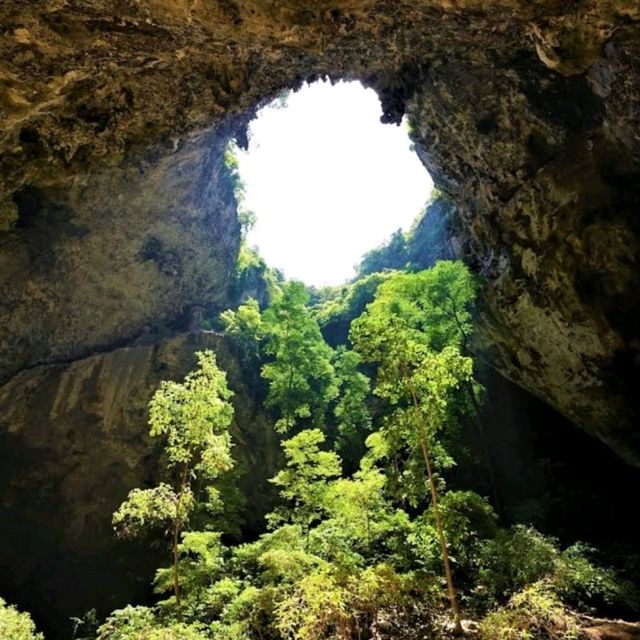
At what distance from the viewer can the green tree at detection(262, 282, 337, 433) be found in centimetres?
2141

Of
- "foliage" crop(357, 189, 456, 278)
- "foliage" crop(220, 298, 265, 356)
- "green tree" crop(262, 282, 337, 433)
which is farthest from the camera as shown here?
"foliage" crop(357, 189, 456, 278)

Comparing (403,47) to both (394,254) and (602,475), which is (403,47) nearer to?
(602,475)

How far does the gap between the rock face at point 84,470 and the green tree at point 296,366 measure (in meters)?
1.94

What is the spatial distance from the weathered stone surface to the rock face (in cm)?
244

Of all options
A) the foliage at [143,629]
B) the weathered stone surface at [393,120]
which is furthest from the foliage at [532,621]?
the weathered stone surface at [393,120]

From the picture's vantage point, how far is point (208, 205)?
27.2 meters

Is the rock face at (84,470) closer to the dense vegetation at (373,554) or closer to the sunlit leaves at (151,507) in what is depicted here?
the dense vegetation at (373,554)

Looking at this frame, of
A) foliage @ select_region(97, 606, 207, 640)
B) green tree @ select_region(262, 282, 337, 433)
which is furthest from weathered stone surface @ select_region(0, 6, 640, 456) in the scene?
foliage @ select_region(97, 606, 207, 640)

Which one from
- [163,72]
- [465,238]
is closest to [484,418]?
[465,238]

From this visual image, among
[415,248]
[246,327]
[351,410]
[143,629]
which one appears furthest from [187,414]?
[415,248]

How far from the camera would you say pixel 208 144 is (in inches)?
958

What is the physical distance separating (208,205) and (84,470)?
554 inches

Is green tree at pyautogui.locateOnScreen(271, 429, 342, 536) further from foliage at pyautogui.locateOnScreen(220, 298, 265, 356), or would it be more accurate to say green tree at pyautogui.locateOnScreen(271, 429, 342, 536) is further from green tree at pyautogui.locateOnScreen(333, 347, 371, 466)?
foliage at pyautogui.locateOnScreen(220, 298, 265, 356)

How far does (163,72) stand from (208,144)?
1259 cm
